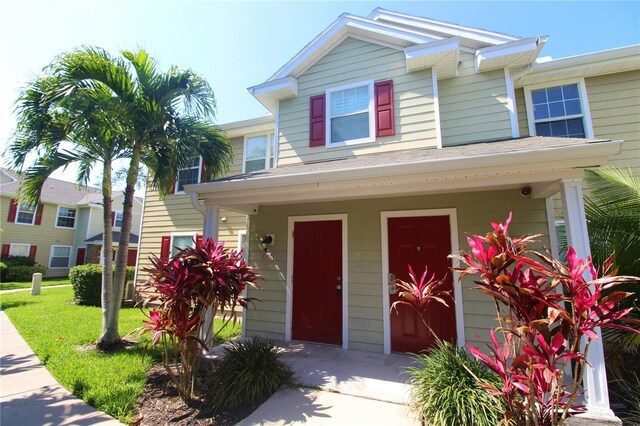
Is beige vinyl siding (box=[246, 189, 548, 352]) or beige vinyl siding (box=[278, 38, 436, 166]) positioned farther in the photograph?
beige vinyl siding (box=[278, 38, 436, 166])

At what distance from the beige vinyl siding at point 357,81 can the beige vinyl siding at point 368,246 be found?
1198mm

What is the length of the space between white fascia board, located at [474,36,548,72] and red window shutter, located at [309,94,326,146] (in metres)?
3.23

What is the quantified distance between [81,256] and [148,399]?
73.5 ft

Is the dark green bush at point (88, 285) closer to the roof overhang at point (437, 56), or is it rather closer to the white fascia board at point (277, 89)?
the white fascia board at point (277, 89)

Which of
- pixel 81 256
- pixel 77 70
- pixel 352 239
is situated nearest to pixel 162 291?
pixel 352 239

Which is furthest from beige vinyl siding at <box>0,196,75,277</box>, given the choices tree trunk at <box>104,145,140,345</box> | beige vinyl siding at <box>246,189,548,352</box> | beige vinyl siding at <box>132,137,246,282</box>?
beige vinyl siding at <box>246,189,548,352</box>

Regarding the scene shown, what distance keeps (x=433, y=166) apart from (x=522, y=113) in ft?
14.2

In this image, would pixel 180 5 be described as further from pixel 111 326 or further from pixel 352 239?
pixel 111 326

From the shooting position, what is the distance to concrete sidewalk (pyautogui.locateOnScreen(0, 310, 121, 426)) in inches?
120

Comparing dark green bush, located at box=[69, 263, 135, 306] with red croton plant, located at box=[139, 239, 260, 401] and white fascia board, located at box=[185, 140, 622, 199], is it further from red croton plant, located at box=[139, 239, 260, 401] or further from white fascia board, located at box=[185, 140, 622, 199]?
red croton plant, located at box=[139, 239, 260, 401]

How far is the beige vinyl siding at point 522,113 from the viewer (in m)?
6.26

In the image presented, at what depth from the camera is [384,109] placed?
5.93 metres

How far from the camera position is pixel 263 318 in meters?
6.07

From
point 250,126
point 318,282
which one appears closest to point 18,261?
point 250,126
